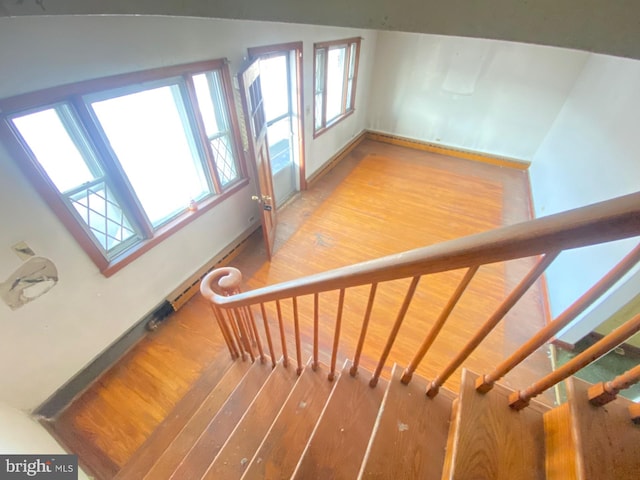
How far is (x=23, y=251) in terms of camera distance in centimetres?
145

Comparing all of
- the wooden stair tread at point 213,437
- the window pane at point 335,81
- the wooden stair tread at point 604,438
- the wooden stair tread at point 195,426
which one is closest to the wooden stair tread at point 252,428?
the wooden stair tread at point 213,437

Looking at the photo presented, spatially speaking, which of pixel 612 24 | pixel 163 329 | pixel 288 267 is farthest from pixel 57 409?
pixel 612 24

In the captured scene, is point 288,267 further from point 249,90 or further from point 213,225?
point 249,90

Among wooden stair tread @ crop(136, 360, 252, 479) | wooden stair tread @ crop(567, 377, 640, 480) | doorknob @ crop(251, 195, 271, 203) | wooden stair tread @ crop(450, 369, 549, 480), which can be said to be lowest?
wooden stair tread @ crop(136, 360, 252, 479)

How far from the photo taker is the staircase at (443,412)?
0.57 meters

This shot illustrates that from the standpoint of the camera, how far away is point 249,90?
238 cm

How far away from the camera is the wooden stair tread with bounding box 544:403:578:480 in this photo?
658mm

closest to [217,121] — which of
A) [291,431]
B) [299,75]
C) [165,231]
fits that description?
[165,231]

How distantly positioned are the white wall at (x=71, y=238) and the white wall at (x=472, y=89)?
3355mm

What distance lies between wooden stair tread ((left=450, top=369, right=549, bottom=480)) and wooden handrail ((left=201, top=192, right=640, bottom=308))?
0.51 meters

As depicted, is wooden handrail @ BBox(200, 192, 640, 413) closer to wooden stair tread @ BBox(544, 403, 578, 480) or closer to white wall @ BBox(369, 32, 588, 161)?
wooden stair tread @ BBox(544, 403, 578, 480)

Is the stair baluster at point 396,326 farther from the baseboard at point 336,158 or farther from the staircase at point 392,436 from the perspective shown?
the baseboard at point 336,158

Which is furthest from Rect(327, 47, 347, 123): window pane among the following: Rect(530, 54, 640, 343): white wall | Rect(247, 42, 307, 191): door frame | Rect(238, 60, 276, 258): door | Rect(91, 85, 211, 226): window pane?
Rect(530, 54, 640, 343): white wall

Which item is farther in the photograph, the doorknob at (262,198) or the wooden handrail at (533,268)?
the doorknob at (262,198)
